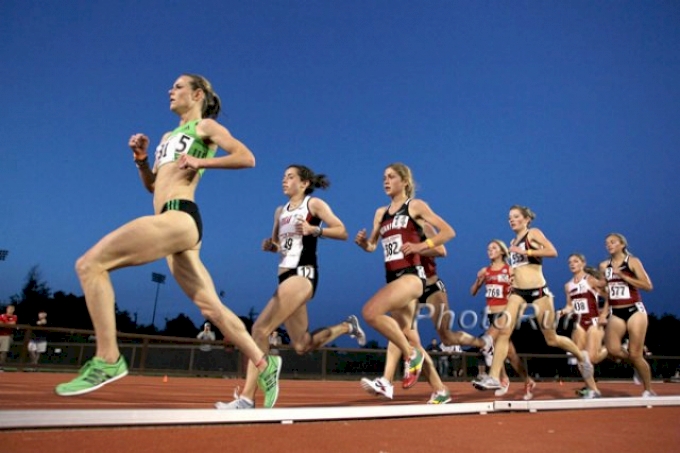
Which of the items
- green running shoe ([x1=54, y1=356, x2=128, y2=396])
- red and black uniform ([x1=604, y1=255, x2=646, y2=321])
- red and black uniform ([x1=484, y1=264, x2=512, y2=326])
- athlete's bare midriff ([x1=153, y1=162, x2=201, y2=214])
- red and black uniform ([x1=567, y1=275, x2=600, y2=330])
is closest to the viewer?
green running shoe ([x1=54, y1=356, x2=128, y2=396])

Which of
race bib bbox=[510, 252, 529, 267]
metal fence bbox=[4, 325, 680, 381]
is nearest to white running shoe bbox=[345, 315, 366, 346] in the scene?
race bib bbox=[510, 252, 529, 267]

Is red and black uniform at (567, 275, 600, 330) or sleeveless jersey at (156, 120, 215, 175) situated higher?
sleeveless jersey at (156, 120, 215, 175)

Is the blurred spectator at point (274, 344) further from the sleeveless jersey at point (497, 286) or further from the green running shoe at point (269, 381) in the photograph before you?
the green running shoe at point (269, 381)

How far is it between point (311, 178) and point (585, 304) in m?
7.30

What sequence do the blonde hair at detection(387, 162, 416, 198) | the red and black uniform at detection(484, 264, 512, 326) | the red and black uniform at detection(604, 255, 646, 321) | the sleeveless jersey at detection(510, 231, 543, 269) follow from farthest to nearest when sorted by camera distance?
the red and black uniform at detection(484, 264, 512, 326), the red and black uniform at detection(604, 255, 646, 321), the sleeveless jersey at detection(510, 231, 543, 269), the blonde hair at detection(387, 162, 416, 198)

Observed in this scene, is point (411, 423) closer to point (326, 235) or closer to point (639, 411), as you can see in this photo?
point (326, 235)

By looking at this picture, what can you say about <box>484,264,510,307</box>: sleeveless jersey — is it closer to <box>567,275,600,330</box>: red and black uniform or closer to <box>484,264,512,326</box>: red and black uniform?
<box>484,264,512,326</box>: red and black uniform

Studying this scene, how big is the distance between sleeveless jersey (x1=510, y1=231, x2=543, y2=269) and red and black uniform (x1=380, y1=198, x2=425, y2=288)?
245cm

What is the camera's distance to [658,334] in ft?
157

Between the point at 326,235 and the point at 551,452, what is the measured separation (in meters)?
2.95

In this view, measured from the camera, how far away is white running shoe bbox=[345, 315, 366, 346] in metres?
6.55

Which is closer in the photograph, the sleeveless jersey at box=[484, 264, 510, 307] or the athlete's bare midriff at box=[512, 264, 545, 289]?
the athlete's bare midriff at box=[512, 264, 545, 289]

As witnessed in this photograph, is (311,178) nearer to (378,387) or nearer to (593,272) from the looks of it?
(378,387)

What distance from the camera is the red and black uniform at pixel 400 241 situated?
5.66 meters
